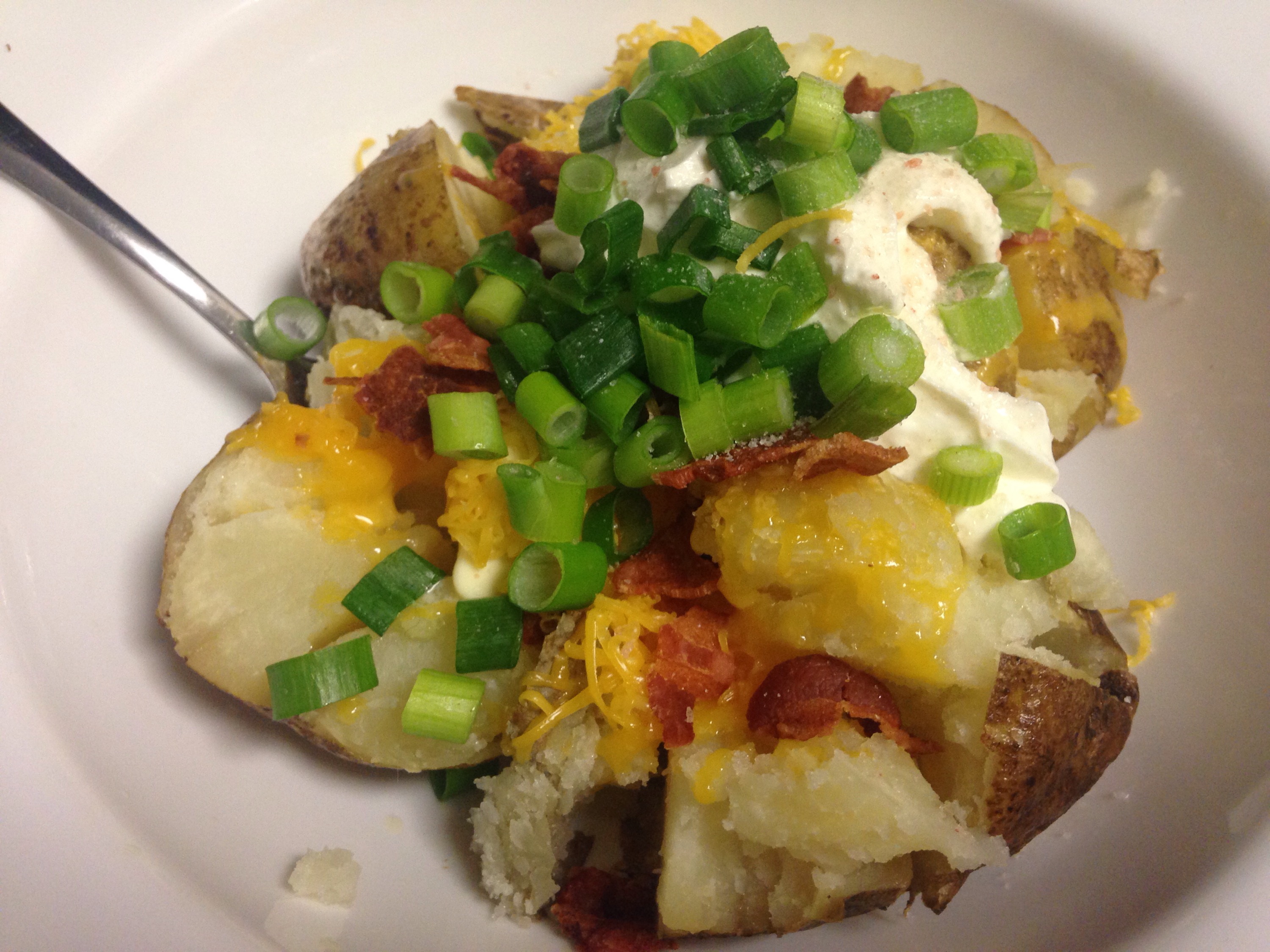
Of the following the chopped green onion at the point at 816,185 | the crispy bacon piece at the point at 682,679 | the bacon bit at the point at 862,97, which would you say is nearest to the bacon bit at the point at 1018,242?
the bacon bit at the point at 862,97

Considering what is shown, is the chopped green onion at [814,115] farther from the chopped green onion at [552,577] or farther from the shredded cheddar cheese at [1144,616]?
the shredded cheddar cheese at [1144,616]

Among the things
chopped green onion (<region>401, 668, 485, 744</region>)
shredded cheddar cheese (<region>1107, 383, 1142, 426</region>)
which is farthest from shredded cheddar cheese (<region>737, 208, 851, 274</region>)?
shredded cheddar cheese (<region>1107, 383, 1142, 426</region>)

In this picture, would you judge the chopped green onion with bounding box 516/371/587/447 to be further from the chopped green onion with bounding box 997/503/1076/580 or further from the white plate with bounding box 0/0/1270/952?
the white plate with bounding box 0/0/1270/952

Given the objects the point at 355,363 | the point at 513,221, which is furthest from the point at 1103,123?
the point at 355,363

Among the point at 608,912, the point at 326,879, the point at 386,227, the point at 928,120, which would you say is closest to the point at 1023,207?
the point at 928,120

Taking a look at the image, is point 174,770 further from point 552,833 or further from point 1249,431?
point 1249,431
